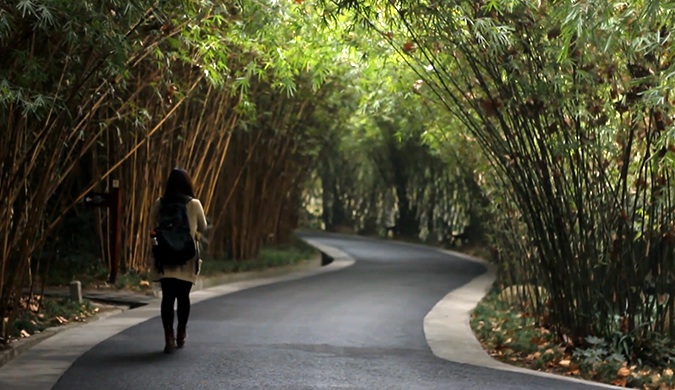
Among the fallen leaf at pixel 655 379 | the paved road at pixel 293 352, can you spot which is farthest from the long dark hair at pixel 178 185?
the fallen leaf at pixel 655 379

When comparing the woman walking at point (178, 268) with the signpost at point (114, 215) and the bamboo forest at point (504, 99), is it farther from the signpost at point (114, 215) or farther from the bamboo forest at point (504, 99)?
the signpost at point (114, 215)

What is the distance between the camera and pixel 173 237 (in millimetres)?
8648

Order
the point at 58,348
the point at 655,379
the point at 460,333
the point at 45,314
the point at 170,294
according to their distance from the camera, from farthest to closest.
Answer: the point at 460,333, the point at 45,314, the point at 58,348, the point at 170,294, the point at 655,379

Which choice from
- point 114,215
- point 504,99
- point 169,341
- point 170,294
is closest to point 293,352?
point 169,341

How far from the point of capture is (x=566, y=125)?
9195 mm

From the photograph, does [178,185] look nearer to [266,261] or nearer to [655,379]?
[655,379]

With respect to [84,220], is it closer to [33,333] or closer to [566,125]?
[33,333]

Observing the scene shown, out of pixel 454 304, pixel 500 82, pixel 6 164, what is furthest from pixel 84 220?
pixel 500 82

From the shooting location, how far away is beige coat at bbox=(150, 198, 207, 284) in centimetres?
860

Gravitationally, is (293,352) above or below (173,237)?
below

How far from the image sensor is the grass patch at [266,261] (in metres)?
17.8

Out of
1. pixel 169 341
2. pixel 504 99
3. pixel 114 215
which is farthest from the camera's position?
pixel 114 215

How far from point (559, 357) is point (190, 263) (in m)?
3.17

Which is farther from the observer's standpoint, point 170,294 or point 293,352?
point 293,352
